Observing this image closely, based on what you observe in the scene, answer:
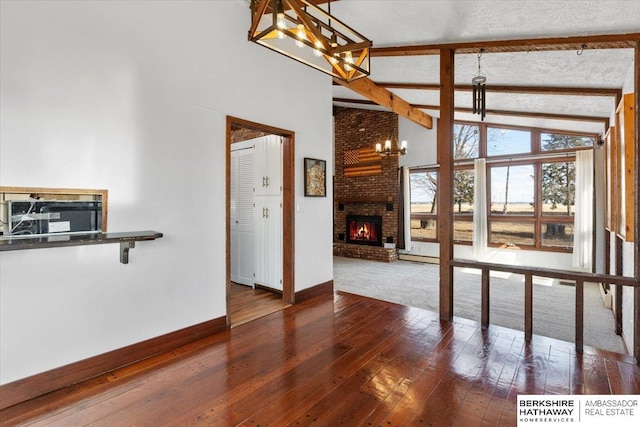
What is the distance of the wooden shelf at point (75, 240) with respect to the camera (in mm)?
1805

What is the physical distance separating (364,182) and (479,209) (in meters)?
2.87

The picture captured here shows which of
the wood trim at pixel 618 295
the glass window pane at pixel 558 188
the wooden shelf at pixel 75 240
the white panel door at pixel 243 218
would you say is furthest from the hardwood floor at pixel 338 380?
the glass window pane at pixel 558 188

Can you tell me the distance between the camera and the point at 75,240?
78.0 inches

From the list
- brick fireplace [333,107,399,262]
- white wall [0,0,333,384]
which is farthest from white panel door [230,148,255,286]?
brick fireplace [333,107,399,262]

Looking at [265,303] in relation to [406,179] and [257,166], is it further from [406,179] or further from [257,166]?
[406,179]

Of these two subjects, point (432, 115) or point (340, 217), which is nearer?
point (432, 115)

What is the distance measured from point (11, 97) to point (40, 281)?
3.96ft

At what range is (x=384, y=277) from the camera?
6.15 metres

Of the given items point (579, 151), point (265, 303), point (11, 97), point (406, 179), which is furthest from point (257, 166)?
point (579, 151)

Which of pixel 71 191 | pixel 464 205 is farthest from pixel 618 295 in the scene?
pixel 71 191

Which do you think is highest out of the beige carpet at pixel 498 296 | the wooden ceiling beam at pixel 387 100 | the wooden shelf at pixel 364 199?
the wooden ceiling beam at pixel 387 100

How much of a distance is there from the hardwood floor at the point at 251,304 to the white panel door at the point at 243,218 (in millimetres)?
276

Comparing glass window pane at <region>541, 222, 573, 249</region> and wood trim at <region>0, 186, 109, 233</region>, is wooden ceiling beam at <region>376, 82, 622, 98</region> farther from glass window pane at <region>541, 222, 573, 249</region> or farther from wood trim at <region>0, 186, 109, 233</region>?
wood trim at <region>0, 186, 109, 233</region>

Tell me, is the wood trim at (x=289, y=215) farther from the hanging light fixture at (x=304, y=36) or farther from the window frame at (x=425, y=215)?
the window frame at (x=425, y=215)
